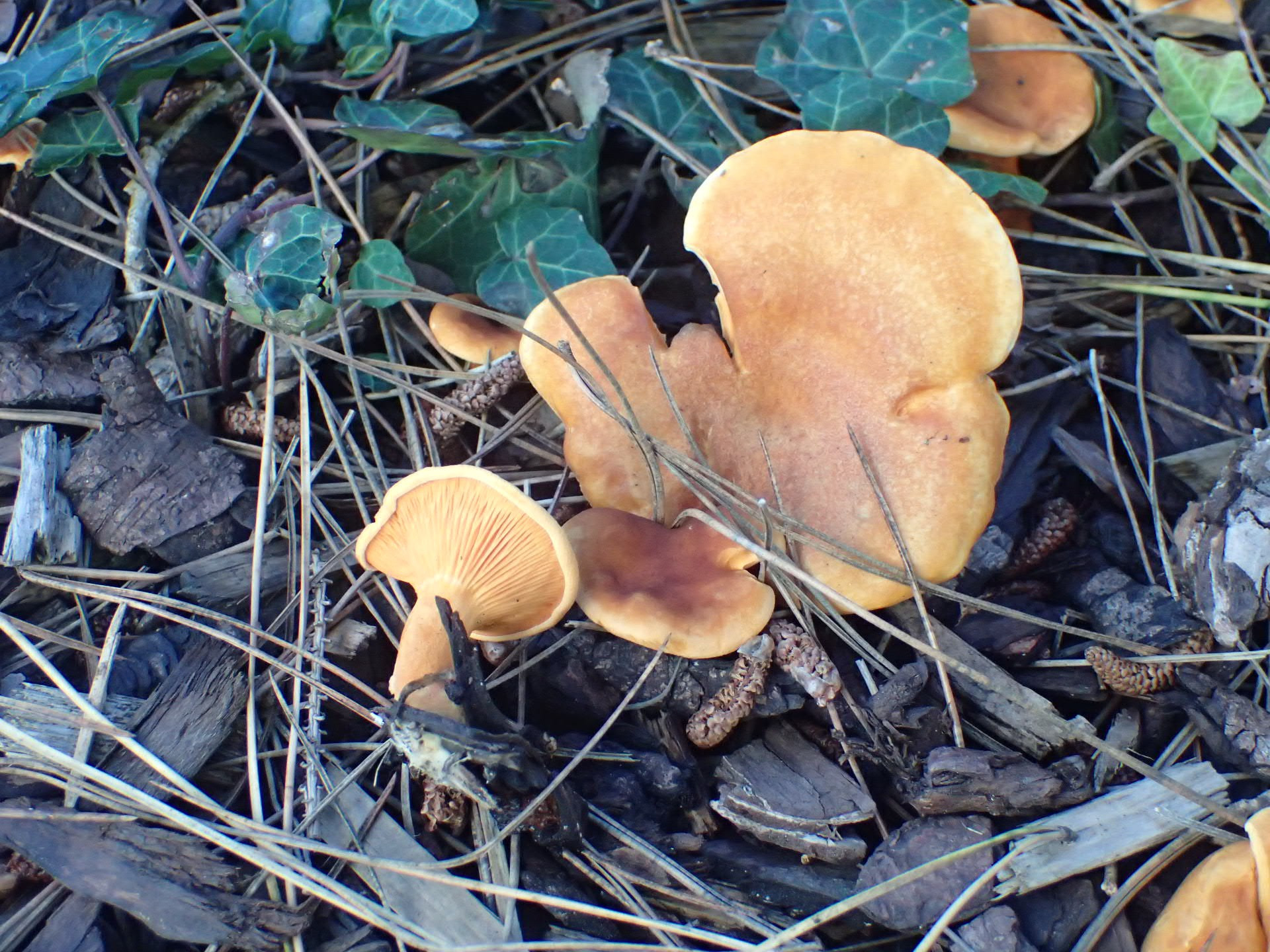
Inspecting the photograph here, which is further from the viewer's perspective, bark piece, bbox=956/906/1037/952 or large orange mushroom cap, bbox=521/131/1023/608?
large orange mushroom cap, bbox=521/131/1023/608

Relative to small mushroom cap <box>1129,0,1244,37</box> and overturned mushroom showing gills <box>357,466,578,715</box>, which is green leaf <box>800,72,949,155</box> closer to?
small mushroom cap <box>1129,0,1244,37</box>

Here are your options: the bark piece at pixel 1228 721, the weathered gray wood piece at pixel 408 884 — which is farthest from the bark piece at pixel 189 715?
the bark piece at pixel 1228 721

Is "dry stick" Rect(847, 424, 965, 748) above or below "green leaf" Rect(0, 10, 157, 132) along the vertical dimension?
below

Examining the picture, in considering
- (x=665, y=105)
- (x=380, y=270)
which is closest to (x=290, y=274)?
(x=380, y=270)

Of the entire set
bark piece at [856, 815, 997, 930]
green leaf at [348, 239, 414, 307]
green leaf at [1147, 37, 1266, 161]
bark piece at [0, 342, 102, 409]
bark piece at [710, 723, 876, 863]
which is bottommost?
bark piece at [856, 815, 997, 930]

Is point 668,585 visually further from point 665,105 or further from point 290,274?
point 665,105

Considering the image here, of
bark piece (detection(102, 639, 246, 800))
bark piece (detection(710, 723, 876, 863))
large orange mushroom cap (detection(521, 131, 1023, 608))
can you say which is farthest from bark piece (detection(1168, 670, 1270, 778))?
bark piece (detection(102, 639, 246, 800))
